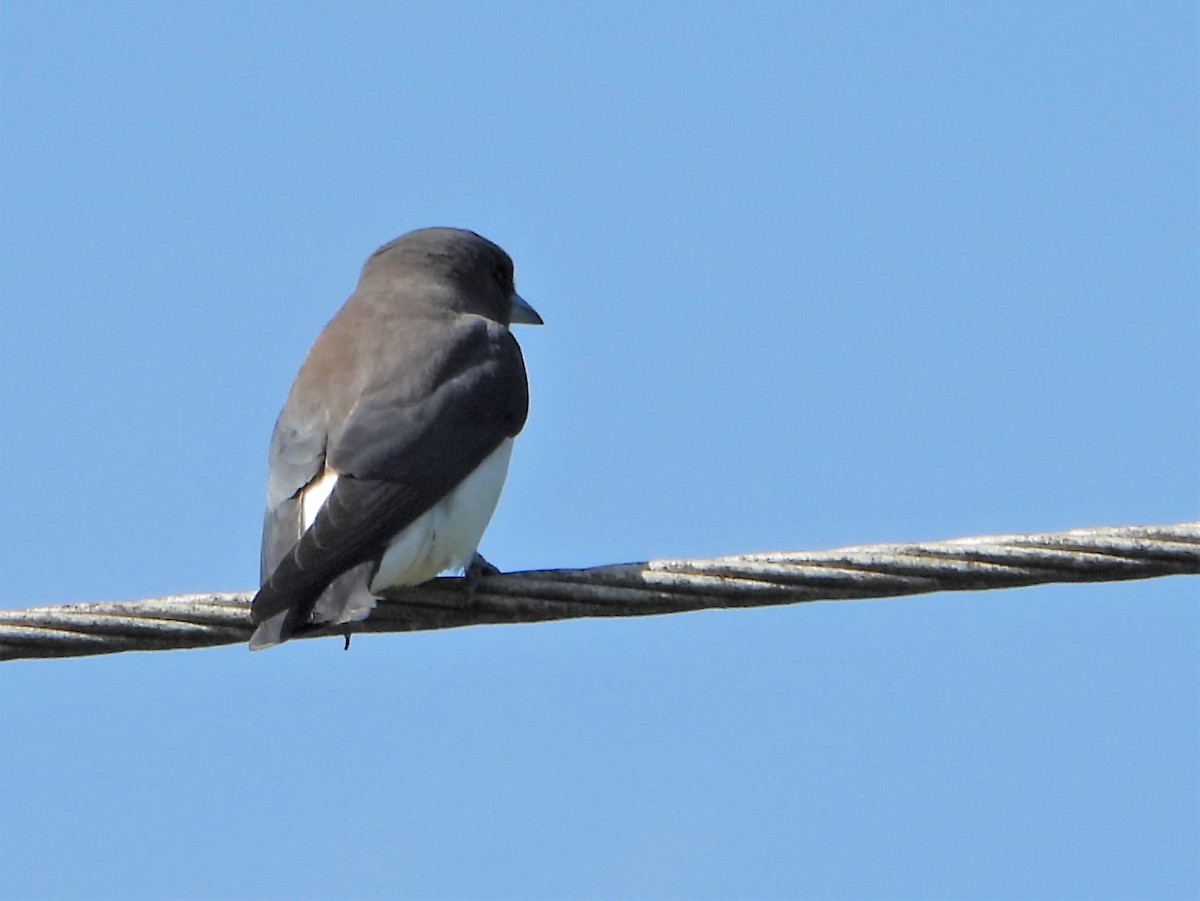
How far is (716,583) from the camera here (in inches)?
204

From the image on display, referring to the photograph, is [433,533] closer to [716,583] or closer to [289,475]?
[289,475]

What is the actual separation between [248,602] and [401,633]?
88 cm

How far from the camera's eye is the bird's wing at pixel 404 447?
235 inches

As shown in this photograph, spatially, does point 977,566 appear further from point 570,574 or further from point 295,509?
point 295,509

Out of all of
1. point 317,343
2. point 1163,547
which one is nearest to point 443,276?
point 317,343

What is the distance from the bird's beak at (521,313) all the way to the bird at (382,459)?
1.09 m

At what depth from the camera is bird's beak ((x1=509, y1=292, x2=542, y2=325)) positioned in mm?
9297

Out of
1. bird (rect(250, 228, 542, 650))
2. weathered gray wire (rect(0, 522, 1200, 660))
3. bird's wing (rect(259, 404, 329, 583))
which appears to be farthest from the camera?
bird's wing (rect(259, 404, 329, 583))

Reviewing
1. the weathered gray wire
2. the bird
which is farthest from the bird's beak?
the weathered gray wire

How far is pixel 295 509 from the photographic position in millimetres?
6344

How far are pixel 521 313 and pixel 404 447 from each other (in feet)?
9.28

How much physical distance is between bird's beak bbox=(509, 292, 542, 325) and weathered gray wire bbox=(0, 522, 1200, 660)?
12.6 ft

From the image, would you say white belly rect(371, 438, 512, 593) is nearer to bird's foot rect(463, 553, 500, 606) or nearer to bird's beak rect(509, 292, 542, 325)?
bird's foot rect(463, 553, 500, 606)

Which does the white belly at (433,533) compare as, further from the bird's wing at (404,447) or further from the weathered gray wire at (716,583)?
the weathered gray wire at (716,583)
